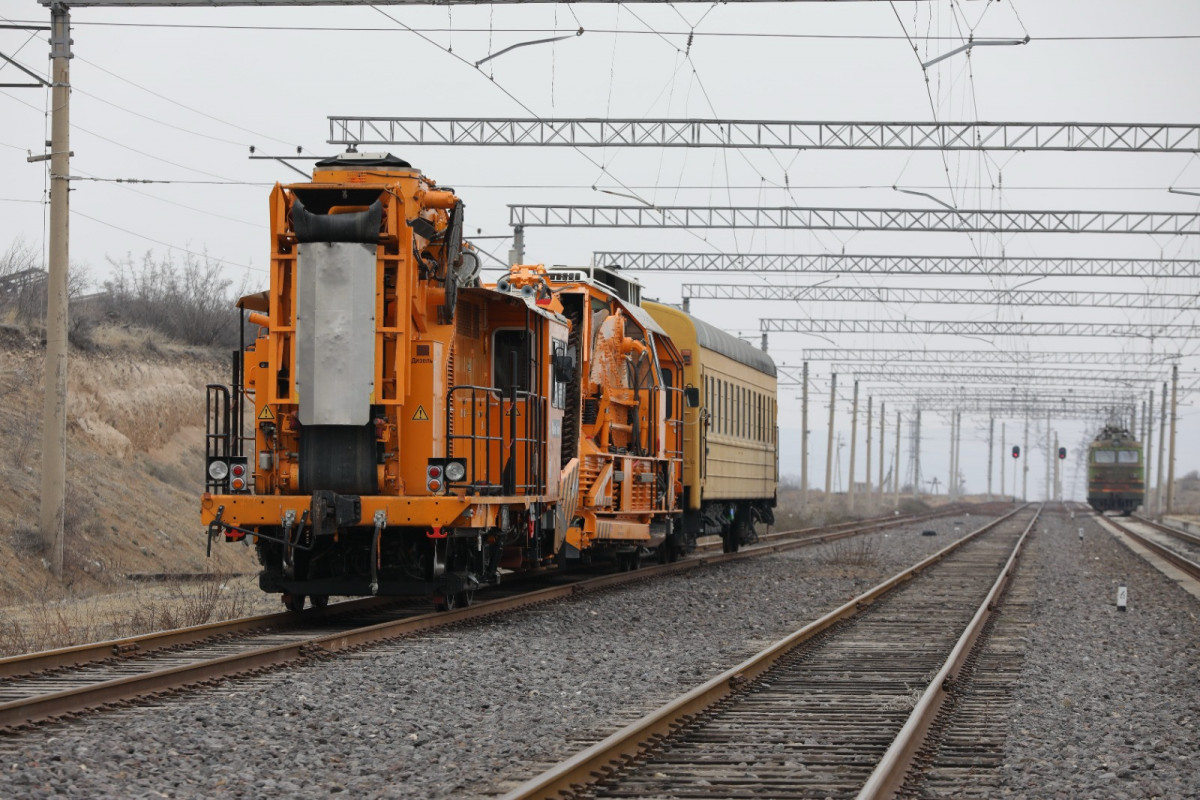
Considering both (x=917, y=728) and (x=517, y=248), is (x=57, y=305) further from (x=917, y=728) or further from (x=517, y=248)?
(x=517, y=248)

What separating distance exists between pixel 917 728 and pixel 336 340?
266 inches

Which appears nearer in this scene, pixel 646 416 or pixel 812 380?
pixel 646 416

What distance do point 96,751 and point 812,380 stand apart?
64.7 metres

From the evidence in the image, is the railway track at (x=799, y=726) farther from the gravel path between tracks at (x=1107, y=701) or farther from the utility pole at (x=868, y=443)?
the utility pole at (x=868, y=443)

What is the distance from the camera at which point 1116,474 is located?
2805 inches

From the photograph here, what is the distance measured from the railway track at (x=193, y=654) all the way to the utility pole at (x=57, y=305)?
16.2 feet

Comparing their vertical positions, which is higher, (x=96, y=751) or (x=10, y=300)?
(x=10, y=300)

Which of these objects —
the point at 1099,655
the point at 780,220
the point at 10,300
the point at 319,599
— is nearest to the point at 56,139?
the point at 319,599

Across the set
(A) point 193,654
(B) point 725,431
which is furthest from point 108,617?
(B) point 725,431

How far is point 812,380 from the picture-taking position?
70.6 meters

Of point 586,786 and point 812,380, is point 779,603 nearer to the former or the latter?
point 586,786

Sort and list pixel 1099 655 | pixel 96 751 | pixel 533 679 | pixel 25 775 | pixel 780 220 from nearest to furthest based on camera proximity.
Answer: pixel 25 775
pixel 96 751
pixel 533 679
pixel 1099 655
pixel 780 220

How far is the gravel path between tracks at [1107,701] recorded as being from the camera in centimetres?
754

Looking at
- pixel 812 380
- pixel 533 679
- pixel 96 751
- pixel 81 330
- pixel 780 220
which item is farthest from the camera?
pixel 812 380
